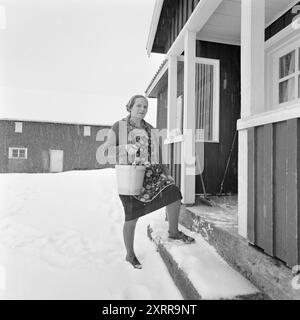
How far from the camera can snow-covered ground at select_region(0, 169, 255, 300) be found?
6.56 feet

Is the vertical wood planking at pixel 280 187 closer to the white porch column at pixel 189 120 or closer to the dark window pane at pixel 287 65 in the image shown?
the white porch column at pixel 189 120

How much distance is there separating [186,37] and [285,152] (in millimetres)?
2603

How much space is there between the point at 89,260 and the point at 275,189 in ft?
6.71

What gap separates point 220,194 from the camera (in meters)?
4.25

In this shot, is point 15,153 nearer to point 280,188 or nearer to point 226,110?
point 226,110

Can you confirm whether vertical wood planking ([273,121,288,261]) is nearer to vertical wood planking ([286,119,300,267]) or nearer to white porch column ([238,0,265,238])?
vertical wood planking ([286,119,300,267])

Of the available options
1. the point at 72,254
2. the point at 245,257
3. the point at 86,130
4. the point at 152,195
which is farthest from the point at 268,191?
the point at 86,130

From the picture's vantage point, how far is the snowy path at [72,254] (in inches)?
82.5

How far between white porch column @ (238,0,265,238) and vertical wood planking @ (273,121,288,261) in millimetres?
329

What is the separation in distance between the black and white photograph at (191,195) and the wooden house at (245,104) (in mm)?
13

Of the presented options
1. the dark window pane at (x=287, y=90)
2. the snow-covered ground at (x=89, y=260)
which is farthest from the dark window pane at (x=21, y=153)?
the dark window pane at (x=287, y=90)

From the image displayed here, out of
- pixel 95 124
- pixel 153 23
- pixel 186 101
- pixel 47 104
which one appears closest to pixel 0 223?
pixel 186 101

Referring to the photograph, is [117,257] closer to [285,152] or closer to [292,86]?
[285,152]

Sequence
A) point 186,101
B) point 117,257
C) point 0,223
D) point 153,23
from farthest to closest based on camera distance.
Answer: point 153,23 → point 0,223 → point 186,101 → point 117,257
